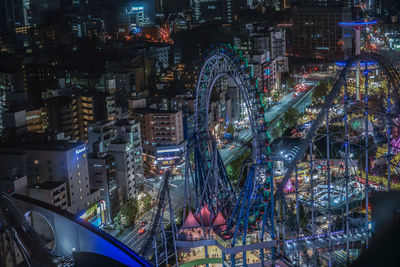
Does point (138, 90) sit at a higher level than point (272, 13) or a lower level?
lower

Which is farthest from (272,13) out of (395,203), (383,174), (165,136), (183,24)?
(395,203)

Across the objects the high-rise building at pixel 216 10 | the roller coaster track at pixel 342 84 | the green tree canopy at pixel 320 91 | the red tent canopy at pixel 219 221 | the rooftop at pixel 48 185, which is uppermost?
the high-rise building at pixel 216 10

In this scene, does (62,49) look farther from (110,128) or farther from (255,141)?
(255,141)

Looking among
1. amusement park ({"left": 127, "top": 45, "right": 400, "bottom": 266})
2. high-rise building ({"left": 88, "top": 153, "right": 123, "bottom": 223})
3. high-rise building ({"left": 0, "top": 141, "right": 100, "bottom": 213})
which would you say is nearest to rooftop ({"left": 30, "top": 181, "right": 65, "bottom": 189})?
high-rise building ({"left": 0, "top": 141, "right": 100, "bottom": 213})

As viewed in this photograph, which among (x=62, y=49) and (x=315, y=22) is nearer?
(x=62, y=49)

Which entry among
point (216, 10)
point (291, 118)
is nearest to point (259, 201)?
point (291, 118)

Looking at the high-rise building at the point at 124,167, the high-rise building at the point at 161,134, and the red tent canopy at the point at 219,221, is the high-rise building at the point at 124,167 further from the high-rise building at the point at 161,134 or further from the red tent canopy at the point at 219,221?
the red tent canopy at the point at 219,221

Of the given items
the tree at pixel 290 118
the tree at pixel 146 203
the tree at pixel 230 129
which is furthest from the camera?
the tree at pixel 290 118

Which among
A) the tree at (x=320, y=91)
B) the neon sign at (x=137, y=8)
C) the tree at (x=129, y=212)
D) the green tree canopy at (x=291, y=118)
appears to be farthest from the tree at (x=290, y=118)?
the neon sign at (x=137, y=8)

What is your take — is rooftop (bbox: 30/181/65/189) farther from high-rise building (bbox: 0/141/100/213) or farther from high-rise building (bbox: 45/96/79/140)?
high-rise building (bbox: 45/96/79/140)

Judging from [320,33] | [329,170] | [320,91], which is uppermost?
[320,33]

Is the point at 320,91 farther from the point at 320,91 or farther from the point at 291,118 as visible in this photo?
the point at 291,118
